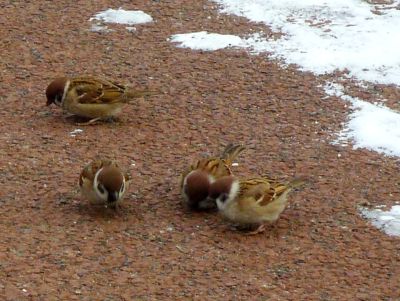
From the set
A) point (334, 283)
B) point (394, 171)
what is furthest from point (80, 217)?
point (394, 171)

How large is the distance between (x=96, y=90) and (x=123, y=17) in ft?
6.90

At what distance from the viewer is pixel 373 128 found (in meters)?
8.63

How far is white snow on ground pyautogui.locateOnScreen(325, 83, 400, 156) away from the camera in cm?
841

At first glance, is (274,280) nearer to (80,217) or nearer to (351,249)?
(351,249)

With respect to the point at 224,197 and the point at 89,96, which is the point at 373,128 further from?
the point at 89,96

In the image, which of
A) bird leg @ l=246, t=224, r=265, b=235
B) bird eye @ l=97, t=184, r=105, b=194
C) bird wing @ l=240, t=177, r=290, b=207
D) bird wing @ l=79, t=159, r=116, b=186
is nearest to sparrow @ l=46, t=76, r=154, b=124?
bird wing @ l=79, t=159, r=116, b=186

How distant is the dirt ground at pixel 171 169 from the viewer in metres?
6.45

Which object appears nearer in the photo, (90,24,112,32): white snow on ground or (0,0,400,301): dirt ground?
(0,0,400,301): dirt ground

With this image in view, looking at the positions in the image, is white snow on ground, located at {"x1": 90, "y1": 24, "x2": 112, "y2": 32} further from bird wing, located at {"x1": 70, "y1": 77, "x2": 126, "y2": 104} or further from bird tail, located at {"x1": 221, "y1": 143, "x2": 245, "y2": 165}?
bird tail, located at {"x1": 221, "y1": 143, "x2": 245, "y2": 165}

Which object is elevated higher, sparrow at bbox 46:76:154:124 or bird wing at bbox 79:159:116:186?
bird wing at bbox 79:159:116:186

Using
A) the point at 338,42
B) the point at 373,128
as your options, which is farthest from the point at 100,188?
the point at 338,42

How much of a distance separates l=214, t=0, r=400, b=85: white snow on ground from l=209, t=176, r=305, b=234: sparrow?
270 cm

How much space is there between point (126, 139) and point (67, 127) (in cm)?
57

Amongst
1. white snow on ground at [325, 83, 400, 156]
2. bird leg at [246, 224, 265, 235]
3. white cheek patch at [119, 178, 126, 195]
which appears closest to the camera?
bird leg at [246, 224, 265, 235]
